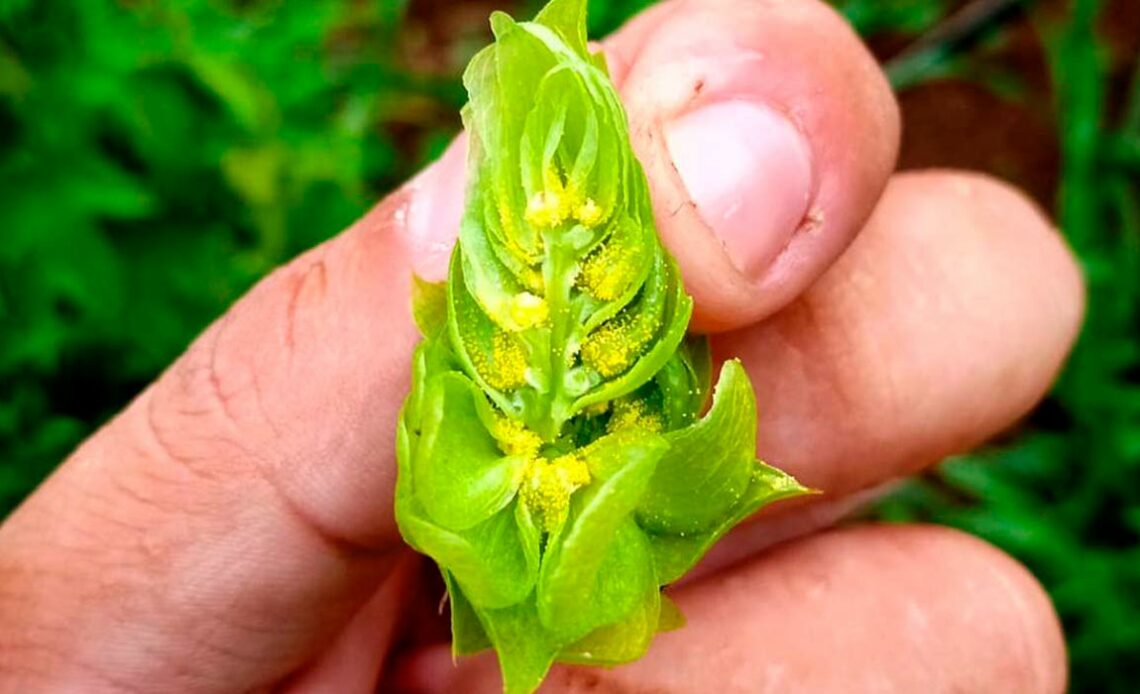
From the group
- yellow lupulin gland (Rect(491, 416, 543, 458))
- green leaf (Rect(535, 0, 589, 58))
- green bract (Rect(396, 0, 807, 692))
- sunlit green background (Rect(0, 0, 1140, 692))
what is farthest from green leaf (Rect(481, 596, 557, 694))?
sunlit green background (Rect(0, 0, 1140, 692))

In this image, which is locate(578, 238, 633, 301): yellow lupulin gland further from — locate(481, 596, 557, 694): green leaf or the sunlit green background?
the sunlit green background

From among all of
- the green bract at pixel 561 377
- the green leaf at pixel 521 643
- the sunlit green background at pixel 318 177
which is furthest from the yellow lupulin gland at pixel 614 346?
the sunlit green background at pixel 318 177

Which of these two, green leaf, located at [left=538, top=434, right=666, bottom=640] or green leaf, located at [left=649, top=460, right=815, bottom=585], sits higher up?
green leaf, located at [left=538, top=434, right=666, bottom=640]

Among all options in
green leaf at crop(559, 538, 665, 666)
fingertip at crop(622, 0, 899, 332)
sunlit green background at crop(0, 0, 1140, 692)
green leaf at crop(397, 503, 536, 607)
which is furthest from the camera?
sunlit green background at crop(0, 0, 1140, 692)

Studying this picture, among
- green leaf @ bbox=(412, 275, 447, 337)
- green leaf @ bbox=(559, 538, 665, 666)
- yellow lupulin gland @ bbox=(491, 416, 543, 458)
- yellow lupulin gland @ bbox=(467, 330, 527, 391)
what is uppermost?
green leaf @ bbox=(412, 275, 447, 337)

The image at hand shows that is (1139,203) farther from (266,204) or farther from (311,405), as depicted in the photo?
(311,405)

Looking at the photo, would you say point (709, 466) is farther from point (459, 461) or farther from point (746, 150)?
point (746, 150)

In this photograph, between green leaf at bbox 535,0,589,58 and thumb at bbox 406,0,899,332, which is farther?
thumb at bbox 406,0,899,332

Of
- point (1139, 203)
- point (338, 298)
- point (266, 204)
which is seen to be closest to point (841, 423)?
point (338, 298)
